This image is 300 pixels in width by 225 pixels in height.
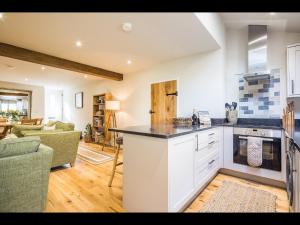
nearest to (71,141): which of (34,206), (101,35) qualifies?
(34,206)

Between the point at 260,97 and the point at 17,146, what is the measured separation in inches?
142

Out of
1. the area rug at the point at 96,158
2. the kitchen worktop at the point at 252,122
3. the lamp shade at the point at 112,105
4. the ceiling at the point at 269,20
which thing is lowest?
the area rug at the point at 96,158

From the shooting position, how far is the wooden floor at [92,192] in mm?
1877

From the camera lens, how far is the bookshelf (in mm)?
5389

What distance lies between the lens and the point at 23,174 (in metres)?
1.61

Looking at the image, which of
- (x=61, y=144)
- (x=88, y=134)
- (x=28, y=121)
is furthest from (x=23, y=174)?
(x=28, y=121)

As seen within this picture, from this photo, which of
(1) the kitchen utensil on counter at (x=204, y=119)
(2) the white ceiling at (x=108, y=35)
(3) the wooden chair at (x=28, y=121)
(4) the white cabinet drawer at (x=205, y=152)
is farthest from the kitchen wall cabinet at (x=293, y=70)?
(3) the wooden chair at (x=28, y=121)

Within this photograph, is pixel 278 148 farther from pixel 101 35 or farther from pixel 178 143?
pixel 101 35

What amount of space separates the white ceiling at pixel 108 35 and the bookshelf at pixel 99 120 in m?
2.23

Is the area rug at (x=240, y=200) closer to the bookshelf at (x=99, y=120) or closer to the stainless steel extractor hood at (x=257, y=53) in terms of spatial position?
the stainless steel extractor hood at (x=257, y=53)

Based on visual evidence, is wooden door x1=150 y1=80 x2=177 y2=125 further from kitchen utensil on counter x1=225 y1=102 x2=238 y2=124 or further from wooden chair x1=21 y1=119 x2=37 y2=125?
wooden chair x1=21 y1=119 x2=37 y2=125

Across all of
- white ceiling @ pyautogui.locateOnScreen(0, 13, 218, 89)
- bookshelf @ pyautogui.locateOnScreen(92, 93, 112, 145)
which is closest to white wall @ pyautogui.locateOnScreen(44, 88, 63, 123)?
bookshelf @ pyautogui.locateOnScreen(92, 93, 112, 145)

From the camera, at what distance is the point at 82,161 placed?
12.0ft
